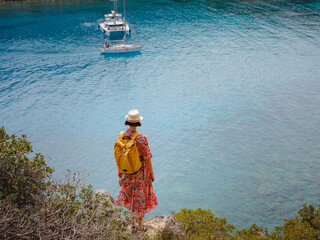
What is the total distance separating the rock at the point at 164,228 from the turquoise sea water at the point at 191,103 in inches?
121

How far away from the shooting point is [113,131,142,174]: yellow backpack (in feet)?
17.6

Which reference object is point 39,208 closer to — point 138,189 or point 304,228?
point 138,189

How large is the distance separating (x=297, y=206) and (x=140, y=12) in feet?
139

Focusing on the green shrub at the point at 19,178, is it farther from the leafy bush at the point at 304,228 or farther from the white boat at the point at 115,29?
the white boat at the point at 115,29

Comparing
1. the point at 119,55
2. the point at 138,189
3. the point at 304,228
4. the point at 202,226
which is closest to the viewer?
the point at 138,189

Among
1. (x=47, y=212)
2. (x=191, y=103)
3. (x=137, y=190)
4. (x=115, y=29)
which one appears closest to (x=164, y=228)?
(x=137, y=190)

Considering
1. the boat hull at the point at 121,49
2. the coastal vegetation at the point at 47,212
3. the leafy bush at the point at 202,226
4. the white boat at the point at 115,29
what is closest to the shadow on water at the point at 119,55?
the boat hull at the point at 121,49

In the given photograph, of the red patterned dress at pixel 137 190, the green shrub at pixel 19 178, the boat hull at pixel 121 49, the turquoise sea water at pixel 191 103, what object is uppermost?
the green shrub at pixel 19 178

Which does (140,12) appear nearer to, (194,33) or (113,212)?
(194,33)

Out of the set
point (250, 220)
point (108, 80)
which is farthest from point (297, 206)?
point (108, 80)

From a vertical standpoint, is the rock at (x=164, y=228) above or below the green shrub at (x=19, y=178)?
below

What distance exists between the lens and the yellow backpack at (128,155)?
5352mm

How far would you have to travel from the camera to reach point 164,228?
6.06m

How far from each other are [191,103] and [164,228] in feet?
44.4
